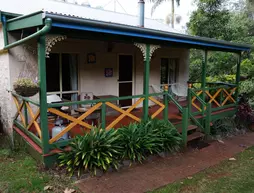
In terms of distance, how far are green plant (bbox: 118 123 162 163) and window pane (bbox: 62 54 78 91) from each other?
109 inches

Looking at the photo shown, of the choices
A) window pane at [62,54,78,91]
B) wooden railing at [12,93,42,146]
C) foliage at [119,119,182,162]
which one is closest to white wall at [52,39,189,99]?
window pane at [62,54,78,91]

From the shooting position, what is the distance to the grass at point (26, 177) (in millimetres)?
3594

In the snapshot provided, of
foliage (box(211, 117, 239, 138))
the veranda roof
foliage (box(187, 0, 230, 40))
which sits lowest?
foliage (box(211, 117, 239, 138))

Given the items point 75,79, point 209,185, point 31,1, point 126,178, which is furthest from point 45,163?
point 31,1

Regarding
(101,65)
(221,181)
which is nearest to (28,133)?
(101,65)

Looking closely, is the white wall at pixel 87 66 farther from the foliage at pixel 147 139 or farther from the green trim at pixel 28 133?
the foliage at pixel 147 139

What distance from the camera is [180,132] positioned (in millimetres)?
A: 6098

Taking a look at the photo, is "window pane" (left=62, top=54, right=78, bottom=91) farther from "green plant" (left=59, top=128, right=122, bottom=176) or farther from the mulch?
the mulch

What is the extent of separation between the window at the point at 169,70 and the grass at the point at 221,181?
5394 millimetres

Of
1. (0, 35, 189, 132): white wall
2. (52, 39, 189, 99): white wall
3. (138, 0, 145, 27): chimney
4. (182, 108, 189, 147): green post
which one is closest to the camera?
(0, 35, 189, 132): white wall

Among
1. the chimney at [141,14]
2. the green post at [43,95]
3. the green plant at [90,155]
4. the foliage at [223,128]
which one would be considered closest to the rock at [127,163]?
the green plant at [90,155]

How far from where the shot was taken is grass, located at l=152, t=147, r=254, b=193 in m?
3.74

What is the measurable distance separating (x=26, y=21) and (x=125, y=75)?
4499 millimetres

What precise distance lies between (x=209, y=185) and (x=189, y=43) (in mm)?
3831
